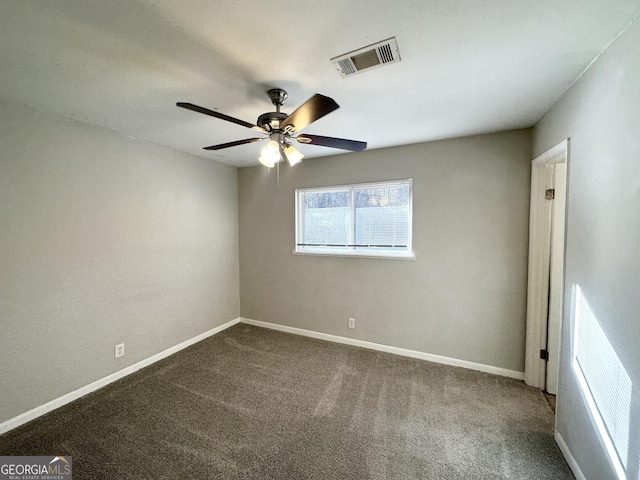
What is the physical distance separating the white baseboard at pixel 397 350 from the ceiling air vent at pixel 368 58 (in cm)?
277

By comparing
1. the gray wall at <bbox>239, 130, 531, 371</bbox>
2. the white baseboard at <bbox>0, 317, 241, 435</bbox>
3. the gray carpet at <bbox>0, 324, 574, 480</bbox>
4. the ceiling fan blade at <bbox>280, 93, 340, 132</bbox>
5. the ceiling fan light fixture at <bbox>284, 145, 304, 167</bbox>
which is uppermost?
the ceiling fan blade at <bbox>280, 93, 340, 132</bbox>

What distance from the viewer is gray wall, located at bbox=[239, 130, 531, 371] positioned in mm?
2473

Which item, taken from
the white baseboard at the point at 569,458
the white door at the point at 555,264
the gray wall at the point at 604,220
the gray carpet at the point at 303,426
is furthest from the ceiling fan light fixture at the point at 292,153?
the white baseboard at the point at 569,458

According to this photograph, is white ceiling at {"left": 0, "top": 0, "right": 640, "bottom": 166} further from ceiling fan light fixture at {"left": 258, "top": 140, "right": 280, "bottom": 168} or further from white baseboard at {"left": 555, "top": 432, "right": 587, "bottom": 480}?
white baseboard at {"left": 555, "top": 432, "right": 587, "bottom": 480}

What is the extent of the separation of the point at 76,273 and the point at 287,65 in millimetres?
2410

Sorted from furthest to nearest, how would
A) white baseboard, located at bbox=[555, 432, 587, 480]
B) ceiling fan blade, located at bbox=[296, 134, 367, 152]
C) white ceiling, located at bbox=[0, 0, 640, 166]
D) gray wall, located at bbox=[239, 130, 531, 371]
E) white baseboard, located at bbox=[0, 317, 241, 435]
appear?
gray wall, located at bbox=[239, 130, 531, 371] < white baseboard, located at bbox=[0, 317, 241, 435] < ceiling fan blade, located at bbox=[296, 134, 367, 152] < white baseboard, located at bbox=[555, 432, 587, 480] < white ceiling, located at bbox=[0, 0, 640, 166]

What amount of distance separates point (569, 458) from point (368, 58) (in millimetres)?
2645

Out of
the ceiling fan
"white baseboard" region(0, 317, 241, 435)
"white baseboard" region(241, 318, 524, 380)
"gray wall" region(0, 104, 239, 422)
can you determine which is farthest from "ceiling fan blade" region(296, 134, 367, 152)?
"white baseboard" region(0, 317, 241, 435)

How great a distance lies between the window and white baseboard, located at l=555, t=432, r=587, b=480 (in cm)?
172

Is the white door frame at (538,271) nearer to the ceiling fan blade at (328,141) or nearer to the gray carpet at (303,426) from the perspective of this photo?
the gray carpet at (303,426)

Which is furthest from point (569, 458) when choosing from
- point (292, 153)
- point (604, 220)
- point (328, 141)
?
point (292, 153)

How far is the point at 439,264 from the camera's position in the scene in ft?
9.02

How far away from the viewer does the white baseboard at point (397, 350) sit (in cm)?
255

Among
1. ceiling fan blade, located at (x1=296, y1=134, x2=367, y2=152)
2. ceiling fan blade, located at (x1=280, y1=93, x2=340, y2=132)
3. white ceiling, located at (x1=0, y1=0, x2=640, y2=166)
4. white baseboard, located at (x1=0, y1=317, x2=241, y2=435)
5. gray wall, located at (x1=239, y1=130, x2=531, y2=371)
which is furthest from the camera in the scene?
gray wall, located at (x1=239, y1=130, x2=531, y2=371)
